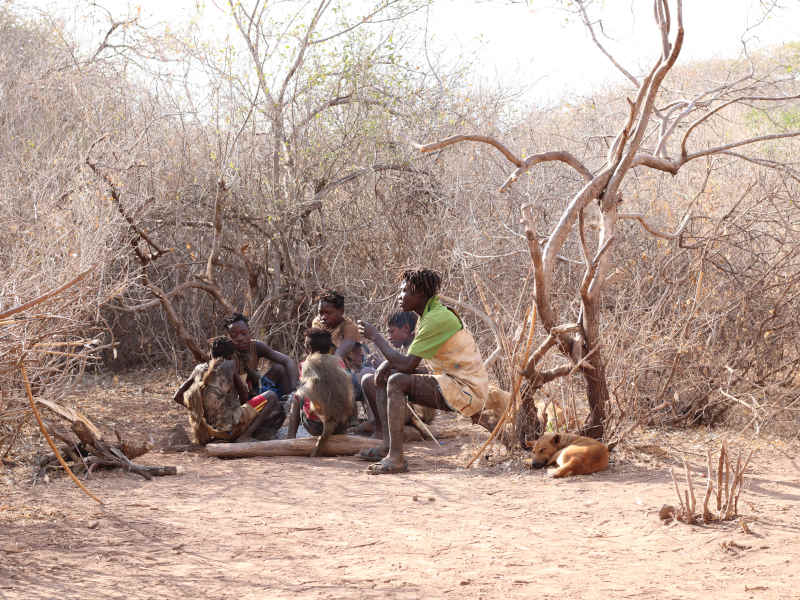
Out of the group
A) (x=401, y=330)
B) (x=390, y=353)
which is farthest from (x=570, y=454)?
(x=401, y=330)

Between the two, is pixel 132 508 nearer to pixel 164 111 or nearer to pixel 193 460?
pixel 193 460

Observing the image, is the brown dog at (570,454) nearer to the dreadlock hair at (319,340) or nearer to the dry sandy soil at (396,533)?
the dry sandy soil at (396,533)

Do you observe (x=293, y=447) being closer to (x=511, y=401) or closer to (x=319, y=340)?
(x=319, y=340)

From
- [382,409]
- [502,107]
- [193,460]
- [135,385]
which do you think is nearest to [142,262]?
[135,385]

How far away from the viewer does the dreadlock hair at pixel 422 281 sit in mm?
5488

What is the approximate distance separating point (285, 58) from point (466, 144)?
2336 mm

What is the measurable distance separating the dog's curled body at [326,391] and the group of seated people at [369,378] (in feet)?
0.37

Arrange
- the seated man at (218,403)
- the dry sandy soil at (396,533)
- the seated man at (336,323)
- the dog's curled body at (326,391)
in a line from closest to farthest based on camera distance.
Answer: the dry sandy soil at (396,533) → the dog's curled body at (326,391) → the seated man at (218,403) → the seated man at (336,323)

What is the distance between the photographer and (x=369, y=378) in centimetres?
611

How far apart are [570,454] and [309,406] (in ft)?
6.29

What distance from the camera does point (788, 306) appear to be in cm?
624

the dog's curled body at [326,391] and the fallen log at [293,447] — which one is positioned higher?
the dog's curled body at [326,391]

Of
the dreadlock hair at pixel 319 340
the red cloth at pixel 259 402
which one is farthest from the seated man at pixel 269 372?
the dreadlock hair at pixel 319 340

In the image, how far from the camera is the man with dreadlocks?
5434 mm
